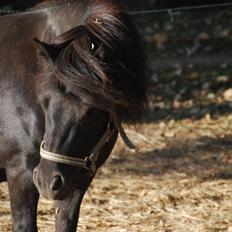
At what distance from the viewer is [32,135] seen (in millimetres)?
2803

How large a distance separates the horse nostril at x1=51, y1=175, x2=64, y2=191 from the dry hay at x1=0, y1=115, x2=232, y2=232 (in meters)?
1.45

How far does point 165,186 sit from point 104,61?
2359 mm

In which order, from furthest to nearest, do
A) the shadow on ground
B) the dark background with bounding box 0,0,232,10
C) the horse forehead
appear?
the dark background with bounding box 0,0,232,10 < the shadow on ground < the horse forehead

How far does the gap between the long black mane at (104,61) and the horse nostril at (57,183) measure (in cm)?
30

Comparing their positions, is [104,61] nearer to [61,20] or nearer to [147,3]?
[61,20]

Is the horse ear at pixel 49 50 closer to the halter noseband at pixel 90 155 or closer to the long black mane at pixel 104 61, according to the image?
the long black mane at pixel 104 61

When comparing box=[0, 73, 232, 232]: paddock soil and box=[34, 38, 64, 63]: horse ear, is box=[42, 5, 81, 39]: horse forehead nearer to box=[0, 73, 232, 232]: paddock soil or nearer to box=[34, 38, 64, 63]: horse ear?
box=[34, 38, 64, 63]: horse ear

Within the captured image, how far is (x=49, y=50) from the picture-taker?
2535mm

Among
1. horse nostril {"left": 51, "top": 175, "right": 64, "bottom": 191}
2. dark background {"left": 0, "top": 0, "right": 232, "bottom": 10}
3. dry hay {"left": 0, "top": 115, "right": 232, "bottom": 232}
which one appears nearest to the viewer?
horse nostril {"left": 51, "top": 175, "right": 64, "bottom": 191}

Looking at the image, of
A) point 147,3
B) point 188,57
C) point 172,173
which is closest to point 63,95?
point 172,173

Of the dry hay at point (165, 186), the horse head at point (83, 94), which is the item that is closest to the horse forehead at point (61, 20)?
the horse head at point (83, 94)

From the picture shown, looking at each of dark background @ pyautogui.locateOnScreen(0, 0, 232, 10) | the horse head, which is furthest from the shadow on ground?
dark background @ pyautogui.locateOnScreen(0, 0, 232, 10)

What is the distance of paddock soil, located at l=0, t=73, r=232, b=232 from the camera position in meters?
4.05

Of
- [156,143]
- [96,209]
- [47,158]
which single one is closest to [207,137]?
[156,143]
